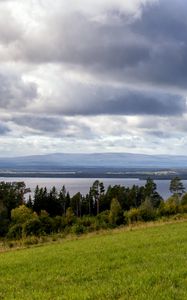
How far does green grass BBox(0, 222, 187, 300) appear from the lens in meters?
9.05

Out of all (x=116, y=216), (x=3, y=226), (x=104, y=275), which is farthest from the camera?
(x=3, y=226)

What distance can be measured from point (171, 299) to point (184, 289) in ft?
2.78

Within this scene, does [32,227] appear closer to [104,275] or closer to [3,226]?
[3,226]

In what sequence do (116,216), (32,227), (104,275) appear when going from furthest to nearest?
(116,216) < (32,227) < (104,275)

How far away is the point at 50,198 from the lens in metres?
98.2

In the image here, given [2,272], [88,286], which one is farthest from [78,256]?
[88,286]

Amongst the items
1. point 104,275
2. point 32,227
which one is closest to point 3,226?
point 32,227

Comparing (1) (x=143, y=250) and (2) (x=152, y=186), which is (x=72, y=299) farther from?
(2) (x=152, y=186)

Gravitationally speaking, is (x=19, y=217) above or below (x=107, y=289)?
below

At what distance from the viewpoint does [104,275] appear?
11.2 meters

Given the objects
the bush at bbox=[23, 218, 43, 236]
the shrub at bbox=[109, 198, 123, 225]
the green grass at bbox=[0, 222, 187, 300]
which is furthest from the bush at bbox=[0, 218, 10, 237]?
the green grass at bbox=[0, 222, 187, 300]

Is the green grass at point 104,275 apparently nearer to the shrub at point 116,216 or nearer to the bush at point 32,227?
the bush at point 32,227

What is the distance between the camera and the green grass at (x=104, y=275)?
29.7ft

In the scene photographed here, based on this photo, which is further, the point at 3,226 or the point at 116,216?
the point at 3,226
